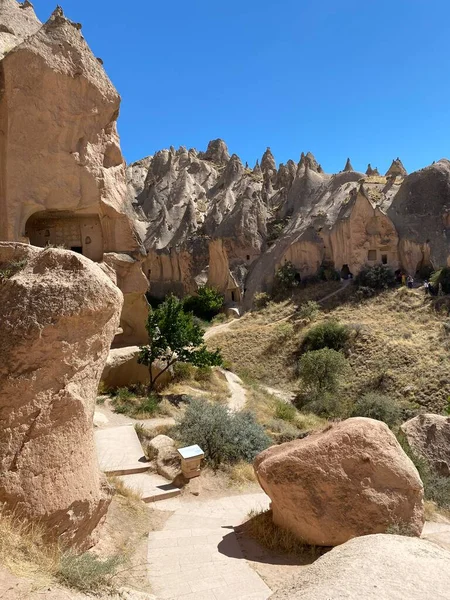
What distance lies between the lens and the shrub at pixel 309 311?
26923 millimetres

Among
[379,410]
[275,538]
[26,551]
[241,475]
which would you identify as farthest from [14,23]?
[379,410]

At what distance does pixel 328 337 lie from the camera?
2403 cm

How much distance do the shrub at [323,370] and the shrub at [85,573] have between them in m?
17.0

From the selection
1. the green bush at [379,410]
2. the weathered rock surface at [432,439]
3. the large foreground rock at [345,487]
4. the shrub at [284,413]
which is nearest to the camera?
the large foreground rock at [345,487]

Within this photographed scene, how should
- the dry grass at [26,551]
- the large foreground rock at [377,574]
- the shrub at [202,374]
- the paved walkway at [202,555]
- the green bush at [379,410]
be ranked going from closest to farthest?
1. the large foreground rock at [377,574]
2. the dry grass at [26,551]
3. the paved walkway at [202,555]
4. the green bush at [379,410]
5. the shrub at [202,374]

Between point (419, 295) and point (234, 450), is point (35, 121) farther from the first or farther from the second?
Answer: point (419, 295)

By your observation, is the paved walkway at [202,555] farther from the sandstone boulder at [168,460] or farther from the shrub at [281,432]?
the shrub at [281,432]

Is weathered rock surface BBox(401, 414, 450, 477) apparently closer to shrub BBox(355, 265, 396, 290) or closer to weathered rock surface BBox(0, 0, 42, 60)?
weathered rock surface BBox(0, 0, 42, 60)

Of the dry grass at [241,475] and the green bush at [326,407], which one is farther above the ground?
the dry grass at [241,475]

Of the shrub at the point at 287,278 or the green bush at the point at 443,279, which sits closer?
the green bush at the point at 443,279

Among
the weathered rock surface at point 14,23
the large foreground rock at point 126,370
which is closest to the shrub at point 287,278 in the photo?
the large foreground rock at point 126,370

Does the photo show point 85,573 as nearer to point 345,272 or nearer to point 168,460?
point 168,460

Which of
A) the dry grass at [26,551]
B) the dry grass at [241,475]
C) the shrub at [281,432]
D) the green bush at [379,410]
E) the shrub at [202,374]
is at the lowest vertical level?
the green bush at [379,410]

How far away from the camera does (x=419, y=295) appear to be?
1049 inches
